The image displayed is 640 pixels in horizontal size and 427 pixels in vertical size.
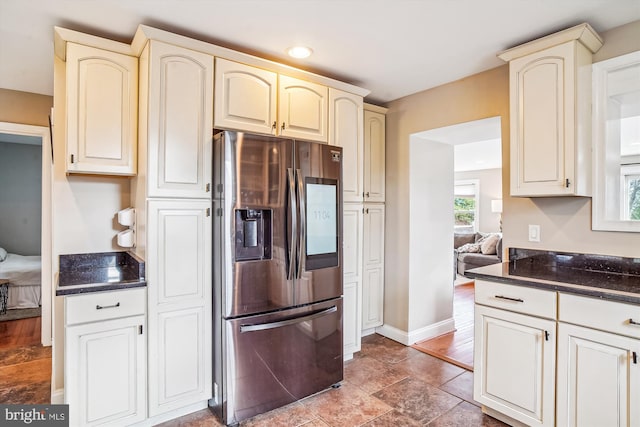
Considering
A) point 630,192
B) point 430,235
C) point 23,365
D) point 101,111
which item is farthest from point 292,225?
point 23,365

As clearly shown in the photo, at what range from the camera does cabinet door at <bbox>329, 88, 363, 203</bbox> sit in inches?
110

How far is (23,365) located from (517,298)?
12.4ft

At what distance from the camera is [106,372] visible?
1.87 m

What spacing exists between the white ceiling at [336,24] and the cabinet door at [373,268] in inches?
56.3

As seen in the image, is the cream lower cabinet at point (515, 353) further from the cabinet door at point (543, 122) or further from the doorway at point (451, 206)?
the doorway at point (451, 206)

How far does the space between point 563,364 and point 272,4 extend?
244 centimetres

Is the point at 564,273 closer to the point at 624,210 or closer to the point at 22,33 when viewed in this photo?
the point at 624,210

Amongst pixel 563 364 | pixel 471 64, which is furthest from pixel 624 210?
pixel 471 64

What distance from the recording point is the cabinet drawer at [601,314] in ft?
5.15

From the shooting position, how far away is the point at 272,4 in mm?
1861

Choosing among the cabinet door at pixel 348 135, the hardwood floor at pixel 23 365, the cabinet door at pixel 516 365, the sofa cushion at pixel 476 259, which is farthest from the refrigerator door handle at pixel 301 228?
the sofa cushion at pixel 476 259

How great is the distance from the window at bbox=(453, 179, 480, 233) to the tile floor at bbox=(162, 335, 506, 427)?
249 inches

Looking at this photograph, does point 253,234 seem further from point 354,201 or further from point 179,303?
point 354,201

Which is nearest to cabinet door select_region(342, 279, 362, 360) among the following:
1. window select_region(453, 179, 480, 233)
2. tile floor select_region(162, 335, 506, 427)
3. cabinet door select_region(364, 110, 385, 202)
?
tile floor select_region(162, 335, 506, 427)
